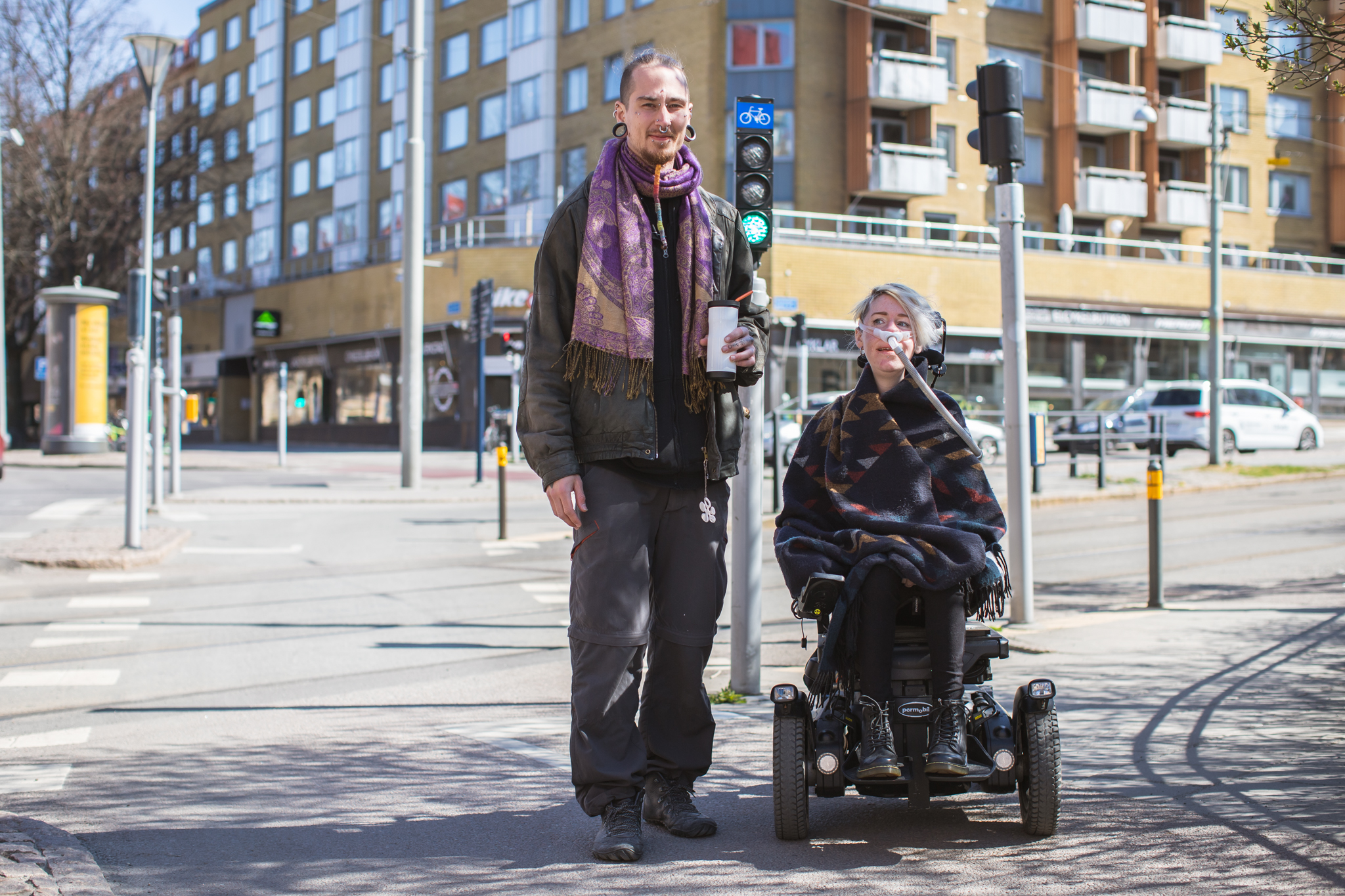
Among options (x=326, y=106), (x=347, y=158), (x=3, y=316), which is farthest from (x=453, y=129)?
(x=3, y=316)

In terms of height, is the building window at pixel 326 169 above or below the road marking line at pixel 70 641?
above

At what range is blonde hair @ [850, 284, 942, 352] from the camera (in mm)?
3787

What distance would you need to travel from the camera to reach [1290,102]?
3938 cm

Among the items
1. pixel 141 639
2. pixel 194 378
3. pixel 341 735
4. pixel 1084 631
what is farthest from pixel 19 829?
pixel 194 378

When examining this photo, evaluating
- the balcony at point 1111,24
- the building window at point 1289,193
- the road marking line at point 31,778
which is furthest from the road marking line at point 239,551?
the building window at point 1289,193

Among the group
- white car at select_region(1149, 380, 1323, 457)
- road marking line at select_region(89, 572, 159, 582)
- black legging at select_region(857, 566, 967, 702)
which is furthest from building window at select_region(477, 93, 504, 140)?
black legging at select_region(857, 566, 967, 702)

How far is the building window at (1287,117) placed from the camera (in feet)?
129

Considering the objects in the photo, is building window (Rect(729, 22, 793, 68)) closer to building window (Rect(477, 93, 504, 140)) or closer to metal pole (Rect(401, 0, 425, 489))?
building window (Rect(477, 93, 504, 140))

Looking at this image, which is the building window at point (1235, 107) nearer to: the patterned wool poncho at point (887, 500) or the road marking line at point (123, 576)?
the road marking line at point (123, 576)

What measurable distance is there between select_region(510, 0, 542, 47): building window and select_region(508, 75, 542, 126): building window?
1255mm

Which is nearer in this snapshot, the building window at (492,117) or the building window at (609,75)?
the building window at (609,75)

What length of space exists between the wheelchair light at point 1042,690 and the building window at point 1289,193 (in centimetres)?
4206

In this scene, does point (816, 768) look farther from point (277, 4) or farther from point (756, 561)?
point (277, 4)

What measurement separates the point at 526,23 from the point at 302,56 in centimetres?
1510
